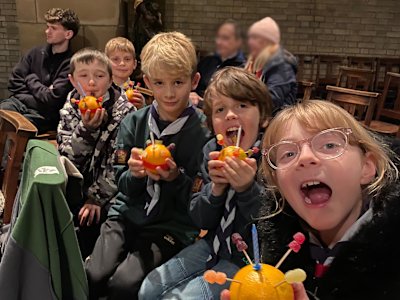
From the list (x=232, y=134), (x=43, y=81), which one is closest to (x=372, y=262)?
(x=232, y=134)

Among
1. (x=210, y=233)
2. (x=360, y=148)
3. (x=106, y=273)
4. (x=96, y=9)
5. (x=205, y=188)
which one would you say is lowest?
(x=106, y=273)

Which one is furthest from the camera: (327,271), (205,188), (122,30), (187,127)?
(122,30)

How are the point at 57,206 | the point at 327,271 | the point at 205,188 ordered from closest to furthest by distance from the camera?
the point at 327,271 < the point at 57,206 < the point at 205,188

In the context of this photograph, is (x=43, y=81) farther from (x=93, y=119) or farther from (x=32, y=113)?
(x=93, y=119)

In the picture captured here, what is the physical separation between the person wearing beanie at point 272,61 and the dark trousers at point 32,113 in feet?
6.37

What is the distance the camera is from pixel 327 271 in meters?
1.06

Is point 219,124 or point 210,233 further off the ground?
point 219,124

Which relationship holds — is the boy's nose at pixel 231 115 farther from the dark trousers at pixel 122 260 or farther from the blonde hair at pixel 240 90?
the dark trousers at pixel 122 260

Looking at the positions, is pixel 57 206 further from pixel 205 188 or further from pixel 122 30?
pixel 122 30

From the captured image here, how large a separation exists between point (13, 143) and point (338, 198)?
1533 millimetres

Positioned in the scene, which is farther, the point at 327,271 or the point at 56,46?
the point at 56,46

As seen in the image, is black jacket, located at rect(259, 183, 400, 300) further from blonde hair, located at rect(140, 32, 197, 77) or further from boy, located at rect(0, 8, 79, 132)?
boy, located at rect(0, 8, 79, 132)

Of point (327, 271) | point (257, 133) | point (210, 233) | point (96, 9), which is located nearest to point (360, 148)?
point (327, 271)

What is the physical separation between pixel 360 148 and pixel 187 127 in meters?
0.90
